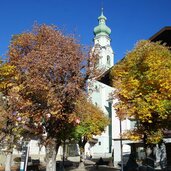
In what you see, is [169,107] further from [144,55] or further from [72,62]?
[72,62]

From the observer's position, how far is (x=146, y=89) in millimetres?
18422

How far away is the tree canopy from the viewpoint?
1780cm

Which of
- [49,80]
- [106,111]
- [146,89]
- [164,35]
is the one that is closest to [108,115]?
[106,111]

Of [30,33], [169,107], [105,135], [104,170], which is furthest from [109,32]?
[169,107]

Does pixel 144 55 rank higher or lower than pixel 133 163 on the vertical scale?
higher

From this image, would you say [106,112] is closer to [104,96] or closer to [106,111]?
[106,111]

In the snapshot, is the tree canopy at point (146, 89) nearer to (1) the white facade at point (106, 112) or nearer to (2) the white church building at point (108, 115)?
(2) the white church building at point (108, 115)

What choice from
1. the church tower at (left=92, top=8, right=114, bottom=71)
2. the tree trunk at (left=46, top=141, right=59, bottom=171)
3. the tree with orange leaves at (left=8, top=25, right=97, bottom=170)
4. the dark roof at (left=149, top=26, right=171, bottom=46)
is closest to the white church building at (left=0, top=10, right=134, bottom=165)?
the church tower at (left=92, top=8, right=114, bottom=71)

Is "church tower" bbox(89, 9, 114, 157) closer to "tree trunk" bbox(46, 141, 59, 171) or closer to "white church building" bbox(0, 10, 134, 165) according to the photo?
"white church building" bbox(0, 10, 134, 165)

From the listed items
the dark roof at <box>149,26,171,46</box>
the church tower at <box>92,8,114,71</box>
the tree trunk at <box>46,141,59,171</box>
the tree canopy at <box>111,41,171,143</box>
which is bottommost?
the tree trunk at <box>46,141,59,171</box>

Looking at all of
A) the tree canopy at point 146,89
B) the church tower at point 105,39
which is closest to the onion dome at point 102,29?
the church tower at point 105,39

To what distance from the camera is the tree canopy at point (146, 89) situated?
58.4 ft

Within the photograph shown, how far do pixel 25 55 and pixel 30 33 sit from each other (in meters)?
1.76

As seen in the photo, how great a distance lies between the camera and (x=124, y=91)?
1912cm
